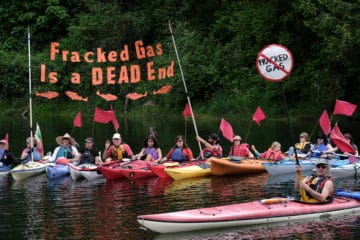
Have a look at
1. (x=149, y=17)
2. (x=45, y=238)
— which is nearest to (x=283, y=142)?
(x=45, y=238)

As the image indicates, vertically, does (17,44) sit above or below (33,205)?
above

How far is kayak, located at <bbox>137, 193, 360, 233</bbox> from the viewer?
1427cm

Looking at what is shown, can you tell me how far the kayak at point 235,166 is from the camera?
22.0 m

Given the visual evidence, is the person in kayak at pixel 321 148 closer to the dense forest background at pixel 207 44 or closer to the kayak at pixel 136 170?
the kayak at pixel 136 170

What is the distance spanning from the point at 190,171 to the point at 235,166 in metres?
1.33

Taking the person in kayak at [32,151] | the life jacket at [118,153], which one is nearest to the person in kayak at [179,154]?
the life jacket at [118,153]

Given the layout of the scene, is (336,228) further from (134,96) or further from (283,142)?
(283,142)

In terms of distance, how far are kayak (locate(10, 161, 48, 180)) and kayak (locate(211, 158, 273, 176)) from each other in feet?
17.4

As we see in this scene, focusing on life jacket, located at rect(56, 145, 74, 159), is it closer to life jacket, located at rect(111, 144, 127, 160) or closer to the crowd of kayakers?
the crowd of kayakers

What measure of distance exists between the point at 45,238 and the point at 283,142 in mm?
16676

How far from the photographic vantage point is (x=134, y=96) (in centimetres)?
2525

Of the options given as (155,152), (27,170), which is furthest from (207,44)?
(27,170)

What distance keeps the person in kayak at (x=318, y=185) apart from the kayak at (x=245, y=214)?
192 millimetres

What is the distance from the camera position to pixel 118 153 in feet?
76.4
